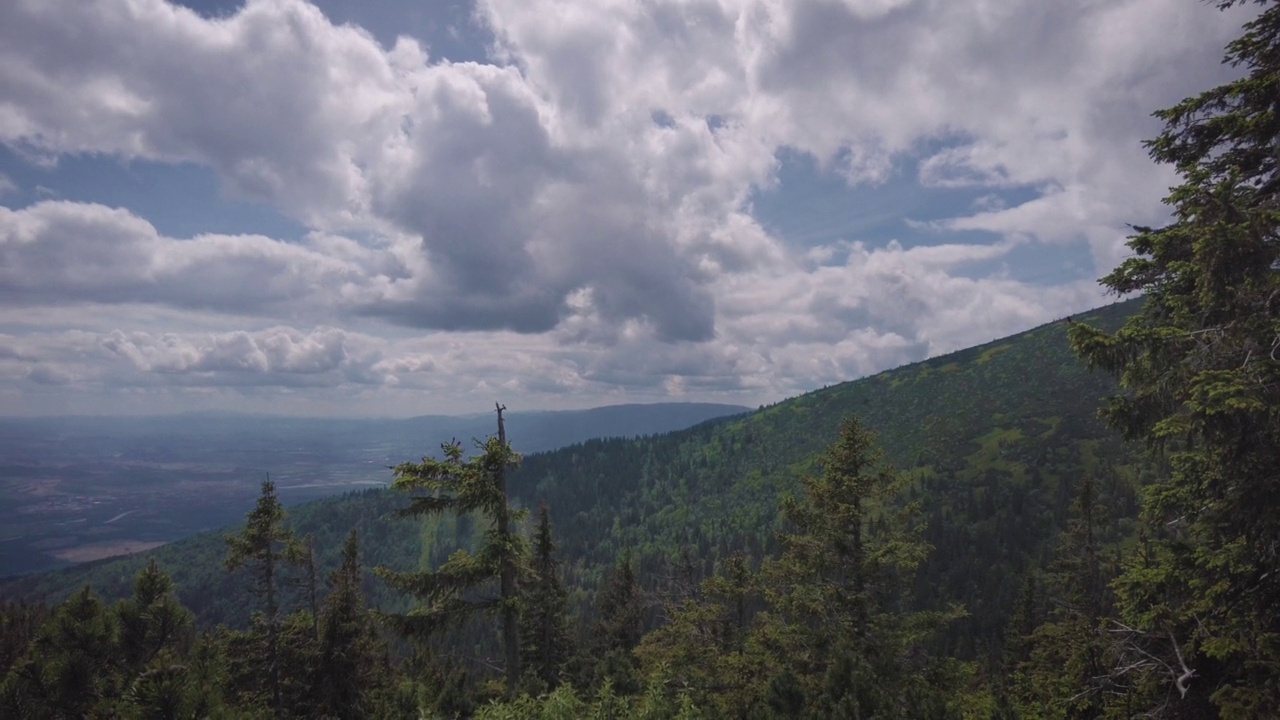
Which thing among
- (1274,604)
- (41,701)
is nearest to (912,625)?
A: (1274,604)

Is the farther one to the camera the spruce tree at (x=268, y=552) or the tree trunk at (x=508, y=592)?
the spruce tree at (x=268, y=552)

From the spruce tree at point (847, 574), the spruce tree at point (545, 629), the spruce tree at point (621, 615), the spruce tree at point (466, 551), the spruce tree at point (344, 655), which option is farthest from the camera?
the spruce tree at point (621, 615)

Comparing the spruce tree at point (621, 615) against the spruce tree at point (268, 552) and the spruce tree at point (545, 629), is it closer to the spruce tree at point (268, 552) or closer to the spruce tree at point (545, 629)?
the spruce tree at point (545, 629)

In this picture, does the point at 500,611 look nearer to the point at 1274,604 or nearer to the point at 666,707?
the point at 666,707

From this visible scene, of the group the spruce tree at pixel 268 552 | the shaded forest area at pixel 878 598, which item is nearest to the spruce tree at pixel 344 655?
the shaded forest area at pixel 878 598

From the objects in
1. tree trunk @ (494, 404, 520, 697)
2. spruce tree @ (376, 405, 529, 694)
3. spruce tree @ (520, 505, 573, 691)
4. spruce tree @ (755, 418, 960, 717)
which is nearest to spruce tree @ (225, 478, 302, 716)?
spruce tree @ (376, 405, 529, 694)

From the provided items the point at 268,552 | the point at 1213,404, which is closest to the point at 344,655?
the point at 268,552
